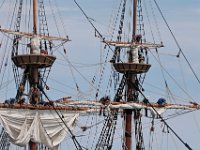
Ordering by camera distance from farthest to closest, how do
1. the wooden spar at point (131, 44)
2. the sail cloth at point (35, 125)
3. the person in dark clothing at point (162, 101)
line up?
the person in dark clothing at point (162, 101) → the wooden spar at point (131, 44) → the sail cloth at point (35, 125)

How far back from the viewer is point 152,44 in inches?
3900

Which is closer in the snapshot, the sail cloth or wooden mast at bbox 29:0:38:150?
wooden mast at bbox 29:0:38:150

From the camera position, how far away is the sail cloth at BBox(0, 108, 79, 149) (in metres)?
91.9

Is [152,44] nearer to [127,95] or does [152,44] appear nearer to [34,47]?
[127,95]

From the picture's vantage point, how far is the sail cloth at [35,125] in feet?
301

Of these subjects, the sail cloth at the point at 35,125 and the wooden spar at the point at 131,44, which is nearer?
the sail cloth at the point at 35,125

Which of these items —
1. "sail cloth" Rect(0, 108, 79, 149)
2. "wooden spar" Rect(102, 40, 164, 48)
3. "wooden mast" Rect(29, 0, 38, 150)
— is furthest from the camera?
"wooden spar" Rect(102, 40, 164, 48)

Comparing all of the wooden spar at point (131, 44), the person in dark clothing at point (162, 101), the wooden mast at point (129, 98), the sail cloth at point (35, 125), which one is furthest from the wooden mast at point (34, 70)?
the person in dark clothing at point (162, 101)

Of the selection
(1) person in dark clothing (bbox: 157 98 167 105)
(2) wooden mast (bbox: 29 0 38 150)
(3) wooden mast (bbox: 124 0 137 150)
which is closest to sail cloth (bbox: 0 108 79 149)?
(2) wooden mast (bbox: 29 0 38 150)

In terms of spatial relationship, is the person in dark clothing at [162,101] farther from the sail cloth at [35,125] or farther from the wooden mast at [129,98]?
the sail cloth at [35,125]

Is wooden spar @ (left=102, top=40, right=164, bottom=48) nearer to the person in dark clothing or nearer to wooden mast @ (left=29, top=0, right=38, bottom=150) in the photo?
the person in dark clothing

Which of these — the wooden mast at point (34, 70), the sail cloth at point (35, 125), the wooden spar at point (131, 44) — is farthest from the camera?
the wooden spar at point (131, 44)

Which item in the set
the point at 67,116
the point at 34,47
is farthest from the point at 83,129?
the point at 34,47

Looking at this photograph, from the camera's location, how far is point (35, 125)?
92750 millimetres
